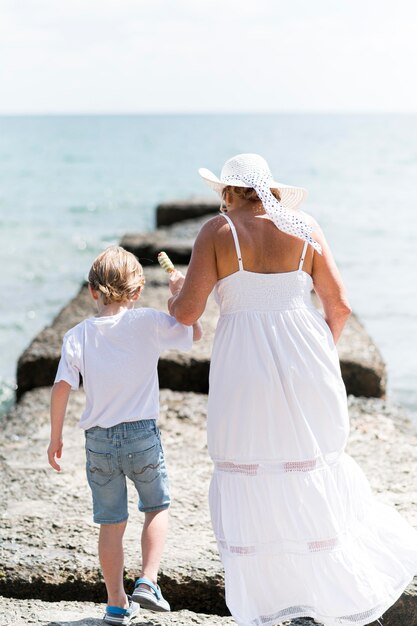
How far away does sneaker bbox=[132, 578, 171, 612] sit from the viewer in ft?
9.92

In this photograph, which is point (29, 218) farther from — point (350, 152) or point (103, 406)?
point (350, 152)

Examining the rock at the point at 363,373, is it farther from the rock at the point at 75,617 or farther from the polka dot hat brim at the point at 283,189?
the rock at the point at 75,617

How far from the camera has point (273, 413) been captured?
9.94 feet

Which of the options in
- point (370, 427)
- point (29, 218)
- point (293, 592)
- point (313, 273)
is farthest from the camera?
point (29, 218)

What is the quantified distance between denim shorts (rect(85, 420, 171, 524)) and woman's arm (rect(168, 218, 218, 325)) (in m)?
0.41

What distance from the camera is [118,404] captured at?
10.1ft

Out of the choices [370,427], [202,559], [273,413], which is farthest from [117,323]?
[370,427]

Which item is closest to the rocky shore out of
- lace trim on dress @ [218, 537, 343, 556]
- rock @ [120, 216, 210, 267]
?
lace trim on dress @ [218, 537, 343, 556]

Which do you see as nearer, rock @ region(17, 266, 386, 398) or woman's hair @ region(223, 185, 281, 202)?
woman's hair @ region(223, 185, 281, 202)

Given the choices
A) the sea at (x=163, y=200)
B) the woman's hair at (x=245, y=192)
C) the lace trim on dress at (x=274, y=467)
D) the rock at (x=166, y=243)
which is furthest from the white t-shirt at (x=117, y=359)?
the rock at (x=166, y=243)

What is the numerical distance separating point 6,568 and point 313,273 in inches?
65.0

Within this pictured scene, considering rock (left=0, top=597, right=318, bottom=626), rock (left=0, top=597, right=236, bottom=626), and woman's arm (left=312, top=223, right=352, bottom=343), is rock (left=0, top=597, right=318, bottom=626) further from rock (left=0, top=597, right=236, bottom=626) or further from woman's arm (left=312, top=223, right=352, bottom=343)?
woman's arm (left=312, top=223, right=352, bottom=343)

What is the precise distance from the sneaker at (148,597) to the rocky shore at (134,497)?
0.11m

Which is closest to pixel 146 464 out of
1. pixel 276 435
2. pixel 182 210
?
pixel 276 435
